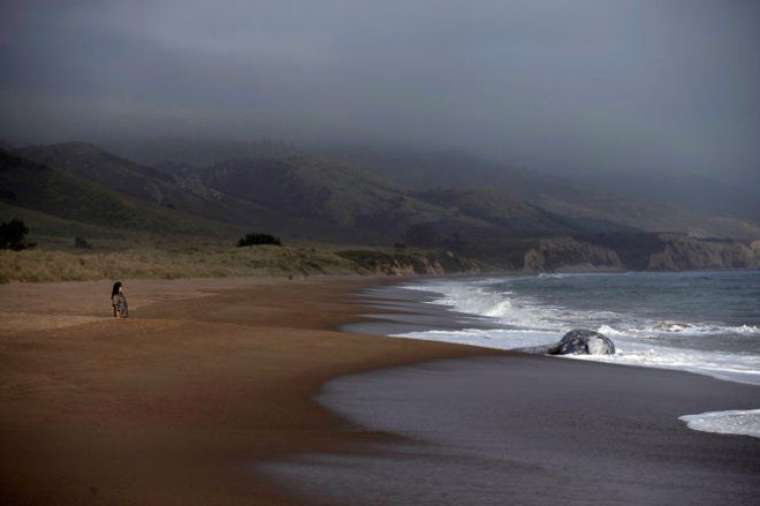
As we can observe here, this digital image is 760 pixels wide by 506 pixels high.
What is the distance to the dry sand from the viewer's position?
7176mm

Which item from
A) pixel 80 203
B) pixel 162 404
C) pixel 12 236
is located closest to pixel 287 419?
pixel 162 404

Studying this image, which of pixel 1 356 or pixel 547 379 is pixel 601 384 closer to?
pixel 547 379

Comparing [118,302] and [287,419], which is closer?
[287,419]

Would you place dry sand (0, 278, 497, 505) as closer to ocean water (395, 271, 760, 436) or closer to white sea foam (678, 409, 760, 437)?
ocean water (395, 271, 760, 436)

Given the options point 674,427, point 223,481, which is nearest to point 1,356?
point 223,481

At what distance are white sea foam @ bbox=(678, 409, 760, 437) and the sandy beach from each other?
11.7 inches

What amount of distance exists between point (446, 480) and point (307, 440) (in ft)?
7.14

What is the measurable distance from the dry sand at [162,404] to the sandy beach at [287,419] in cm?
3

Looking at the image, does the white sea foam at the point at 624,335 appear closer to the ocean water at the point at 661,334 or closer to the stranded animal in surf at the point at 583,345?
the ocean water at the point at 661,334

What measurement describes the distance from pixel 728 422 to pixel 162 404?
7.55m

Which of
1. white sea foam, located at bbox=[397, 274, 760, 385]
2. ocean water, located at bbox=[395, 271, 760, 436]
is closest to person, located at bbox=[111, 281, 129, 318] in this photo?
ocean water, located at bbox=[395, 271, 760, 436]

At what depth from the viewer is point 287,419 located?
1043cm

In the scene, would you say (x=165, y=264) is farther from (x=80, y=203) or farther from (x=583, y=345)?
(x=80, y=203)

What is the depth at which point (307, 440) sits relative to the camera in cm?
928
